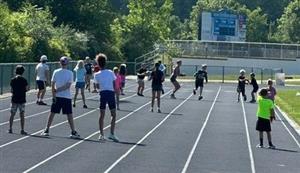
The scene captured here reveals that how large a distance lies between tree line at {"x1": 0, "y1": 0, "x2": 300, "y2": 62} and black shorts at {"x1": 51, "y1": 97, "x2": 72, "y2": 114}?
2692 cm

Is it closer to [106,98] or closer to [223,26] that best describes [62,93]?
[106,98]

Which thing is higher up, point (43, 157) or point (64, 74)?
point (64, 74)

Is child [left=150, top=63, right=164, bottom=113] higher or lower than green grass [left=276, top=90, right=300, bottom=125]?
higher

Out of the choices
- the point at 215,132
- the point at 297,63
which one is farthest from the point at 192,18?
the point at 215,132

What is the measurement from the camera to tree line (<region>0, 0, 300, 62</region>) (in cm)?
5081

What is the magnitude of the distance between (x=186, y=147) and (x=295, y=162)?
2.79m

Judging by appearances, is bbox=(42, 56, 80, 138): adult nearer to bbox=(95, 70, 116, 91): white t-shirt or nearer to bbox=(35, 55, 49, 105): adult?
bbox=(95, 70, 116, 91): white t-shirt

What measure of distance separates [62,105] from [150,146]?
2.16m

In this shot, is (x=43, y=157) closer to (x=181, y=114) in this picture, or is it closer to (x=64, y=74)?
(x=64, y=74)

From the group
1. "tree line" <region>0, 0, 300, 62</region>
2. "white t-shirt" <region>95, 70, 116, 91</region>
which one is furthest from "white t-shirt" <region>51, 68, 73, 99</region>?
"tree line" <region>0, 0, 300, 62</region>

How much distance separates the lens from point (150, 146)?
64.0ft

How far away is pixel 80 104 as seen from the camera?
32.1m

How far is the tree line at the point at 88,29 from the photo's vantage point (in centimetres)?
5081

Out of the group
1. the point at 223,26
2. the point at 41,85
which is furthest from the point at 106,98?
the point at 223,26
